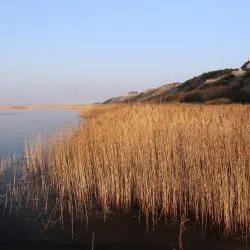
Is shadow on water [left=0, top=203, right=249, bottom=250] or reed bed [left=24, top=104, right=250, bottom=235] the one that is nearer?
shadow on water [left=0, top=203, right=249, bottom=250]

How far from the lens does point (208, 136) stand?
7062mm

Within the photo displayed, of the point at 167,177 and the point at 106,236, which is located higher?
the point at 167,177

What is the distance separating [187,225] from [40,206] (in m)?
2.52

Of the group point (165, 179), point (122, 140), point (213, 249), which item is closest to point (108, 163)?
point (122, 140)

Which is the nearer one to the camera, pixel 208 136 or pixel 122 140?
pixel 208 136

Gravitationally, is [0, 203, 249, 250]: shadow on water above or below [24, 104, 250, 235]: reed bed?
below

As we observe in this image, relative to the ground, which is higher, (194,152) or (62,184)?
(194,152)

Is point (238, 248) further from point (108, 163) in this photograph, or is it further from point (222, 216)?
point (108, 163)

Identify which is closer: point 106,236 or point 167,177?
point 106,236

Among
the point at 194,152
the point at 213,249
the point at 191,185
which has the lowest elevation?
the point at 213,249

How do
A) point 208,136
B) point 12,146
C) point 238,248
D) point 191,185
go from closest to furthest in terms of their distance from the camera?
point 238,248
point 191,185
point 208,136
point 12,146

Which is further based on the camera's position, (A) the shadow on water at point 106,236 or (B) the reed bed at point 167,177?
Result: (B) the reed bed at point 167,177

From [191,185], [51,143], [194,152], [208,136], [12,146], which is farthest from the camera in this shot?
[12,146]

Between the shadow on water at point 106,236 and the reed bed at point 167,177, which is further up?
the reed bed at point 167,177
